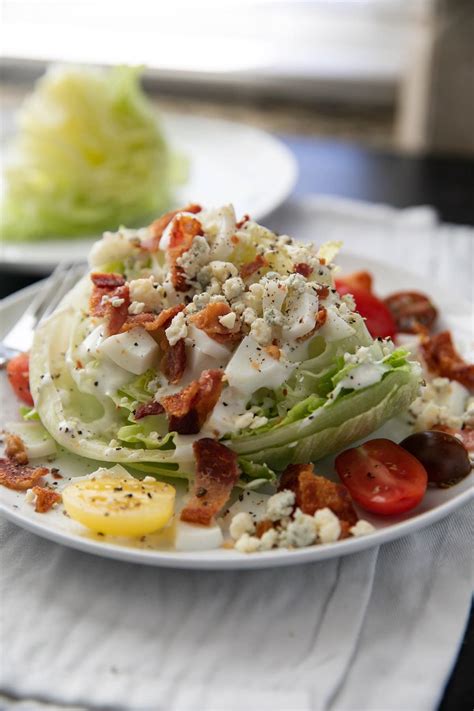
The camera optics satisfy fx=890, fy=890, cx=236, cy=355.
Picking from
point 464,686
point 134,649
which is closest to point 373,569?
point 464,686

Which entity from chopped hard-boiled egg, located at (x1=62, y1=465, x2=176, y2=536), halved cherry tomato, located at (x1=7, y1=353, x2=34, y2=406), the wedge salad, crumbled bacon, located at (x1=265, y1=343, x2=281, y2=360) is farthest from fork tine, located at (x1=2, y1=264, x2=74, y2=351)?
crumbled bacon, located at (x1=265, y1=343, x2=281, y2=360)

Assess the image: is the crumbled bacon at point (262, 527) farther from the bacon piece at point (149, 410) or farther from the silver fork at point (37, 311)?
the silver fork at point (37, 311)

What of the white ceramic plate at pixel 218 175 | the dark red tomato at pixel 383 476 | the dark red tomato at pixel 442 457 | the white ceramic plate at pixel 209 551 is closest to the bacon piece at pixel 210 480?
the white ceramic plate at pixel 209 551

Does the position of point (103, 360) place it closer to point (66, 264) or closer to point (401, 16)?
point (66, 264)

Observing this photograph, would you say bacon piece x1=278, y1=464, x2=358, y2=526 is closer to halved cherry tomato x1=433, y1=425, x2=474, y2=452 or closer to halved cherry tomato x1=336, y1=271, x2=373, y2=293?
halved cherry tomato x1=433, y1=425, x2=474, y2=452

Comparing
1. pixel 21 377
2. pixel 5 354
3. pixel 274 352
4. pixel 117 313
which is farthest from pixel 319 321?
pixel 5 354

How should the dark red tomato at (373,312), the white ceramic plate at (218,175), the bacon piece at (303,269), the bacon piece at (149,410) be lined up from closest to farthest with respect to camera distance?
the bacon piece at (149,410), the bacon piece at (303,269), the dark red tomato at (373,312), the white ceramic plate at (218,175)
